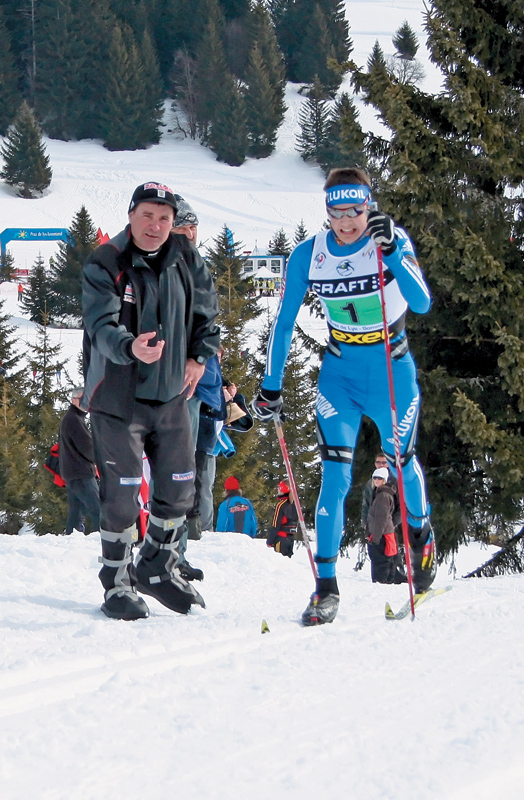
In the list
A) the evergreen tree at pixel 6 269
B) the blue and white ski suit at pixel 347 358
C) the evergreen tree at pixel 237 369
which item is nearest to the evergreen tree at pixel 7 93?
the evergreen tree at pixel 6 269

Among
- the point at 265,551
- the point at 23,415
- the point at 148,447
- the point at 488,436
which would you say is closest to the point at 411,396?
the point at 148,447

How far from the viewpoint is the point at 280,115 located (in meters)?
101

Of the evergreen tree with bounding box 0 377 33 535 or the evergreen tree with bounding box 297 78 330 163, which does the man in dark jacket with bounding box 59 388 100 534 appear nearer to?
the evergreen tree with bounding box 0 377 33 535

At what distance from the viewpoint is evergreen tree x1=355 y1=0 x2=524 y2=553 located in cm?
988

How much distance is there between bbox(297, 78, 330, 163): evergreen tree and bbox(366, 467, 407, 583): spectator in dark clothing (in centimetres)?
8835

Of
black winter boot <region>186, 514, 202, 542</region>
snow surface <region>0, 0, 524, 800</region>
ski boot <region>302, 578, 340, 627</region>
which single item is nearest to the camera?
snow surface <region>0, 0, 524, 800</region>

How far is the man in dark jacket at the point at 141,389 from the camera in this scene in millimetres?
3748

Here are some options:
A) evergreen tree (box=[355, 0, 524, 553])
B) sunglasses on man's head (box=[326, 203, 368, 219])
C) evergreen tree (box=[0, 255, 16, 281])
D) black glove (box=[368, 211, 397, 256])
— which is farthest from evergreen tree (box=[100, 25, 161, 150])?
black glove (box=[368, 211, 397, 256])

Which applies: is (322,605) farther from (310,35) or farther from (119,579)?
(310,35)

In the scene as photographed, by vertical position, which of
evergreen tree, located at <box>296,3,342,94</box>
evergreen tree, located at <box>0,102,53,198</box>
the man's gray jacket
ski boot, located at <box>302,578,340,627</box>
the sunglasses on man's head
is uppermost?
evergreen tree, located at <box>296,3,342,94</box>

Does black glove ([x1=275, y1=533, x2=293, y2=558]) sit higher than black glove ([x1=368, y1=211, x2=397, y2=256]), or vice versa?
black glove ([x1=368, y1=211, x2=397, y2=256])

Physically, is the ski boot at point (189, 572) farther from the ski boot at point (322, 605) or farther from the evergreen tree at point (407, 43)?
the evergreen tree at point (407, 43)

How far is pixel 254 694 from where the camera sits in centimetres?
275

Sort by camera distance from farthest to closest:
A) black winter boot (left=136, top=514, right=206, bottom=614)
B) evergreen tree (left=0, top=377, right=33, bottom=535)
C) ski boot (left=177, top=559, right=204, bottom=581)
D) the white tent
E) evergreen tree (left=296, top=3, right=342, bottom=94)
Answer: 1. evergreen tree (left=296, top=3, right=342, bottom=94)
2. the white tent
3. evergreen tree (left=0, top=377, right=33, bottom=535)
4. ski boot (left=177, top=559, right=204, bottom=581)
5. black winter boot (left=136, top=514, right=206, bottom=614)
